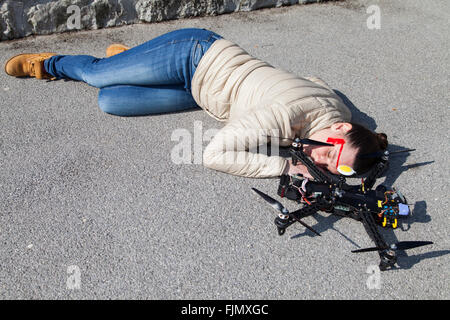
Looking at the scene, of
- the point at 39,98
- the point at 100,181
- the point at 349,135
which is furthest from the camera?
the point at 39,98

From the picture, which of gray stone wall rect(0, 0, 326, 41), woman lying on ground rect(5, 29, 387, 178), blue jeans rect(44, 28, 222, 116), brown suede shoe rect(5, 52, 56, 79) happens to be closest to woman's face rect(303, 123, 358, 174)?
woman lying on ground rect(5, 29, 387, 178)

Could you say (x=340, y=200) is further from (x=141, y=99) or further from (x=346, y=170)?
(x=141, y=99)

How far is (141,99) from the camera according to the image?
10.7 feet

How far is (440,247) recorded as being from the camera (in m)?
2.41

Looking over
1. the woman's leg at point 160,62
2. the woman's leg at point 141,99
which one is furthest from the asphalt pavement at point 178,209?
the woman's leg at point 160,62

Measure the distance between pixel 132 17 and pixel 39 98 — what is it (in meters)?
1.74

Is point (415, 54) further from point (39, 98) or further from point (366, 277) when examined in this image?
point (39, 98)

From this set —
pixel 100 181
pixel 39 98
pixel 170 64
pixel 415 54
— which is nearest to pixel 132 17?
pixel 39 98

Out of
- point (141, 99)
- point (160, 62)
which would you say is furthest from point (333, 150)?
point (141, 99)

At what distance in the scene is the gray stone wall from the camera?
14.3ft

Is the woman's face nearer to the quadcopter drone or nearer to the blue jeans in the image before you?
the quadcopter drone

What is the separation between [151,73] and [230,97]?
662 millimetres

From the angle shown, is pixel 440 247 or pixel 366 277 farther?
pixel 440 247
